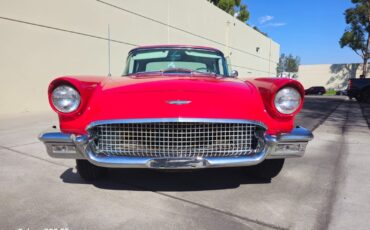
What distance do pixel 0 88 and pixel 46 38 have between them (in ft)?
6.72

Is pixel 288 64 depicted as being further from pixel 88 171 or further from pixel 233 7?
pixel 88 171

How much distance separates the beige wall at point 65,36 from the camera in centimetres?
779

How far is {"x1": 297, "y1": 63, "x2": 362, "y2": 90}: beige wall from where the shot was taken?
3909 centimetres

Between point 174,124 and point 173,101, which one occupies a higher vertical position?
point 173,101

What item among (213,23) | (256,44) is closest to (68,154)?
(213,23)

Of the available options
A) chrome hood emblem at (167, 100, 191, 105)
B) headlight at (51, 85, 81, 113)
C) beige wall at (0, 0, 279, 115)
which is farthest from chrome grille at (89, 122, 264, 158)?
beige wall at (0, 0, 279, 115)

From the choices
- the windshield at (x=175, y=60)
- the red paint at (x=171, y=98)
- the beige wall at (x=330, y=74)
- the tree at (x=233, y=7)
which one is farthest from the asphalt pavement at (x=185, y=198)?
the beige wall at (x=330, y=74)

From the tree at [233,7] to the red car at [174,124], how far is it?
28012 mm

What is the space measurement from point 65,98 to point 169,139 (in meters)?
0.92

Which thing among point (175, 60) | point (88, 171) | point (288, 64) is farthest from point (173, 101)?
point (288, 64)

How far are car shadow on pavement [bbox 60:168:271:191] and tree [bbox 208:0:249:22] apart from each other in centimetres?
2778

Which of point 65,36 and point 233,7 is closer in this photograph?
point 65,36

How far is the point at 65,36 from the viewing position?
9148 mm

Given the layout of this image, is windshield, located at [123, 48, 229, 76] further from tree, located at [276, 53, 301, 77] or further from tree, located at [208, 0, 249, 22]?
tree, located at [276, 53, 301, 77]
